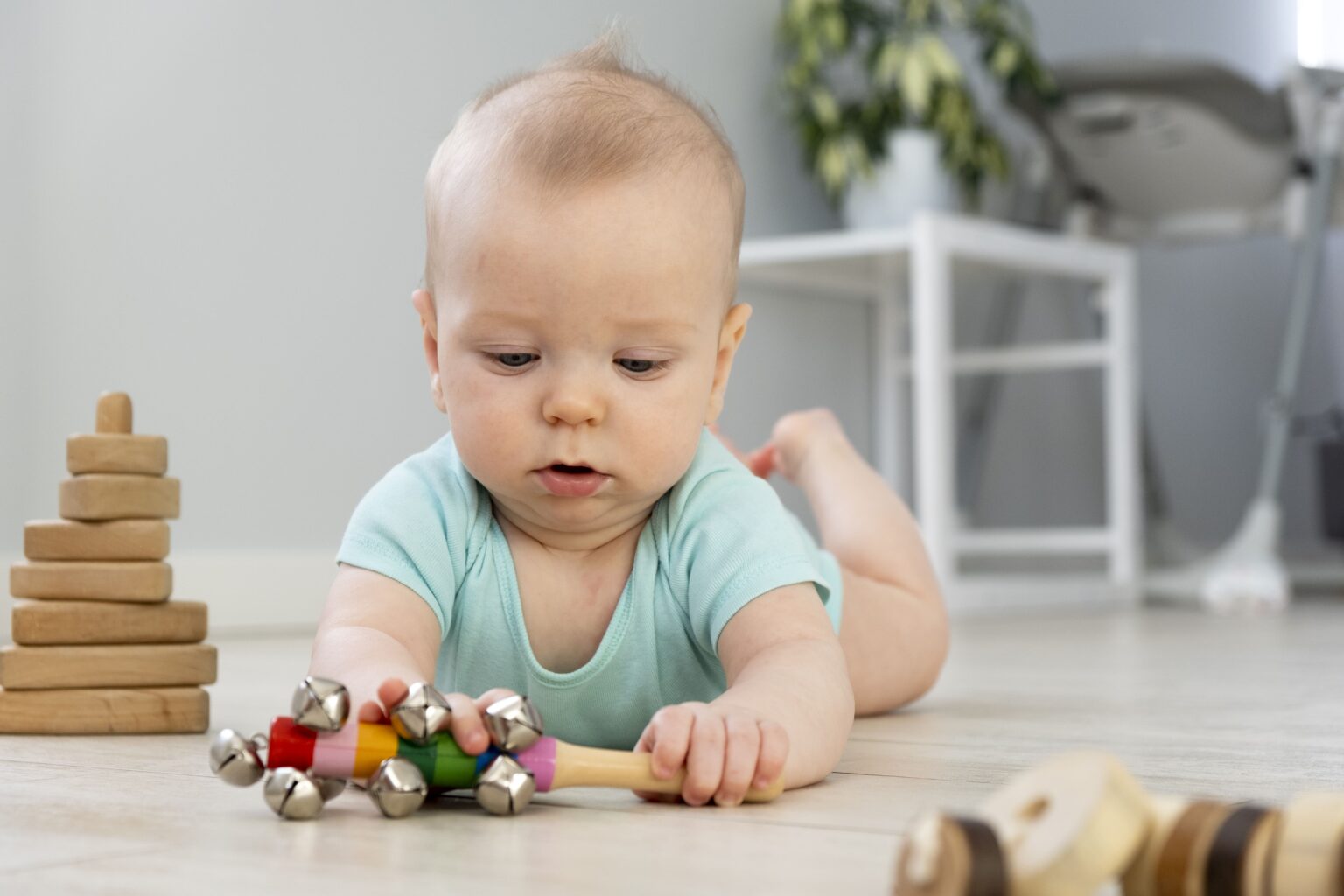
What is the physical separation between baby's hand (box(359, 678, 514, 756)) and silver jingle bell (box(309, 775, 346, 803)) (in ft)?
0.12

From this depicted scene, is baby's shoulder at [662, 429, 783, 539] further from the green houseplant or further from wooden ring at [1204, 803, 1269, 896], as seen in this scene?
the green houseplant

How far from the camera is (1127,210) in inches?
115

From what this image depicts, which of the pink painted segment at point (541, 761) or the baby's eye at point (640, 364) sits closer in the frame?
the pink painted segment at point (541, 761)

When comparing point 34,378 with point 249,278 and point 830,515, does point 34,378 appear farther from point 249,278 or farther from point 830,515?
point 830,515

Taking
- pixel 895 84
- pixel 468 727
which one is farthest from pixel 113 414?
pixel 895 84

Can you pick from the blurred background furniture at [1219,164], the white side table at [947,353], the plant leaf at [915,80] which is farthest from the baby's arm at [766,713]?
the blurred background furniture at [1219,164]

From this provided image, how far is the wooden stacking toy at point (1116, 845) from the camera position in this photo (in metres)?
0.40

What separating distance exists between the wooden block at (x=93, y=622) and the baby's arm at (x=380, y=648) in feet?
0.62

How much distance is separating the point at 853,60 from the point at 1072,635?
1.35 metres

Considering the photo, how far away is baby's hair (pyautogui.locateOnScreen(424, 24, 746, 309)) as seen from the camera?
2.56 feet

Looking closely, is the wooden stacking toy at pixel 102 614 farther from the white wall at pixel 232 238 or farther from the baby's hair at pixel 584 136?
the white wall at pixel 232 238

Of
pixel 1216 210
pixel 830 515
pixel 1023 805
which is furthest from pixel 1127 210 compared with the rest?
pixel 1023 805

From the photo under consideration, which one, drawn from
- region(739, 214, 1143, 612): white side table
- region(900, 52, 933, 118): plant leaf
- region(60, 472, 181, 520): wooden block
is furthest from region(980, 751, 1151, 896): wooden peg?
region(900, 52, 933, 118): plant leaf

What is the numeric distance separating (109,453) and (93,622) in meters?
0.10
